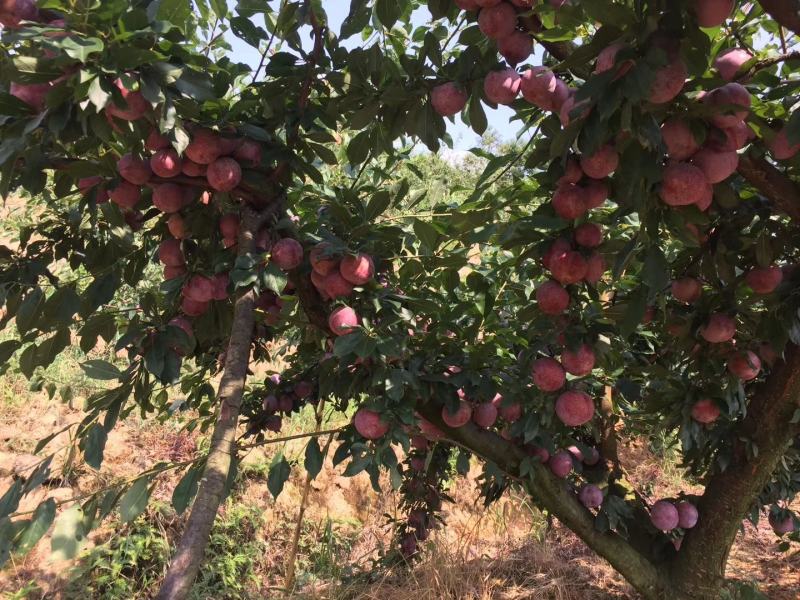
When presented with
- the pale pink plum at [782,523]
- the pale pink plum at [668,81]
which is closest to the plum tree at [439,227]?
the pale pink plum at [668,81]

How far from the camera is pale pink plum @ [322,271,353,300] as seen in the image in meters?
1.20

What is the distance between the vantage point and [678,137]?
2.58ft

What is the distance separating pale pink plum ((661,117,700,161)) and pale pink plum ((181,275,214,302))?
90 cm

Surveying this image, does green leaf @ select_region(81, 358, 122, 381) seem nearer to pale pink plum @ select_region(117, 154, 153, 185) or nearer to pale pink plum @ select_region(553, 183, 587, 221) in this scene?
pale pink plum @ select_region(117, 154, 153, 185)

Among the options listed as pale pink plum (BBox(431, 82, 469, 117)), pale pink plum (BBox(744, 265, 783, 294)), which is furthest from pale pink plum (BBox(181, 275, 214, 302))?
pale pink plum (BBox(744, 265, 783, 294))

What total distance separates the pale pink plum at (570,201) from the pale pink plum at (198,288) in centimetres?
73

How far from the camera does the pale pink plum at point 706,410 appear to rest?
1491 millimetres

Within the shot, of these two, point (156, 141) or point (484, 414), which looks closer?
point (156, 141)

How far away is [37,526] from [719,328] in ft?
4.54

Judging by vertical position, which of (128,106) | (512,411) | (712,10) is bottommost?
(512,411)

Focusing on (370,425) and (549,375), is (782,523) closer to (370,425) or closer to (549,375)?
(549,375)

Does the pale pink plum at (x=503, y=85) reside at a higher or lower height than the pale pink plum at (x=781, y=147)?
higher

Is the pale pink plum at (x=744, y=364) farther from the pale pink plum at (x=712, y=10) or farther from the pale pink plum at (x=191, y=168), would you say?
the pale pink plum at (x=191, y=168)

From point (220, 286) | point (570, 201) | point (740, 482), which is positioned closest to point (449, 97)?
point (570, 201)
